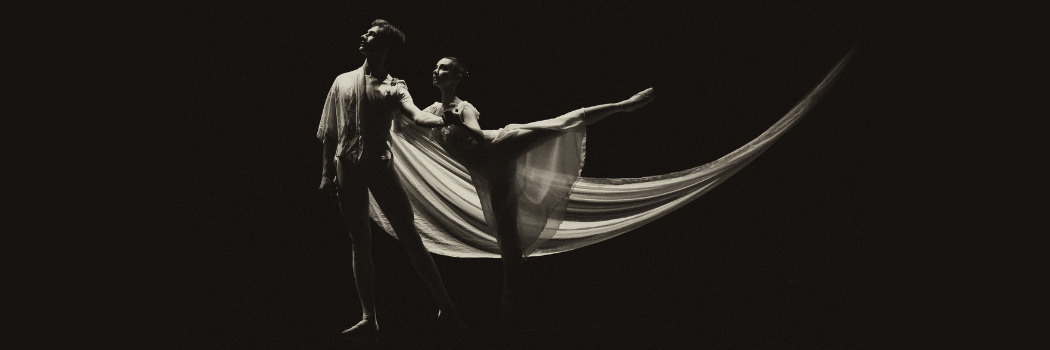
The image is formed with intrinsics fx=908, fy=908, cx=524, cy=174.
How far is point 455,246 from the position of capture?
3.99 meters

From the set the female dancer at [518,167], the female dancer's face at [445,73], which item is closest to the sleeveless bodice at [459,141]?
the female dancer at [518,167]

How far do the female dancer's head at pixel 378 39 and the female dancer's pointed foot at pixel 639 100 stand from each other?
0.97 meters

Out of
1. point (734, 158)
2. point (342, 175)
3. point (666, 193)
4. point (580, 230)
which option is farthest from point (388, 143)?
point (734, 158)

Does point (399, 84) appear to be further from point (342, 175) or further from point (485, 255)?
point (485, 255)

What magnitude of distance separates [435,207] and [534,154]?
0.55m

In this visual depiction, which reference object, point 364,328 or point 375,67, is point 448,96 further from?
point 364,328

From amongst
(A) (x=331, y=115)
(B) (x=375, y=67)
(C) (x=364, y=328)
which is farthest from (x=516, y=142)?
(C) (x=364, y=328)

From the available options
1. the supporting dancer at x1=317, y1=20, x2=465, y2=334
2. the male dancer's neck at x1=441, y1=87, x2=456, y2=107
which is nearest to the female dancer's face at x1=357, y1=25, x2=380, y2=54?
the supporting dancer at x1=317, y1=20, x2=465, y2=334

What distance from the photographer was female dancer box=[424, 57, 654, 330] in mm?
3652

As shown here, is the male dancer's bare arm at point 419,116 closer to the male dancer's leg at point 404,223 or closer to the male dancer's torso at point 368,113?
the male dancer's torso at point 368,113

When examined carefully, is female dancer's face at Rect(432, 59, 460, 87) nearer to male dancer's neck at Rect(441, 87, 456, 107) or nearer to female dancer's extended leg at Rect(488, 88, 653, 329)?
male dancer's neck at Rect(441, 87, 456, 107)

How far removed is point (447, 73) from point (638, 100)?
0.80 metres

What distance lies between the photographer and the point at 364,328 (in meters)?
3.81

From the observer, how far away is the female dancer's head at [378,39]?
362 centimetres
